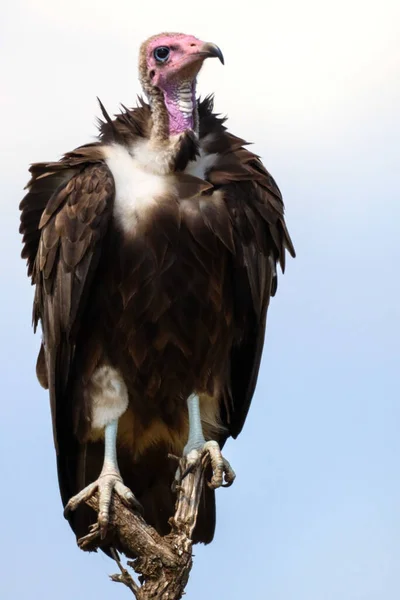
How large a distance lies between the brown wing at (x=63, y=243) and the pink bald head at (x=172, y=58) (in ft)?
1.84

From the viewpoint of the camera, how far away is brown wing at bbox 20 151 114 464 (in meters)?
7.64

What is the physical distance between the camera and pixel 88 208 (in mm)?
7625

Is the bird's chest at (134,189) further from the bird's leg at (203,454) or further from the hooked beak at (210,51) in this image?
the bird's leg at (203,454)

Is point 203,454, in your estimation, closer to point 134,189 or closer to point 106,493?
point 106,493

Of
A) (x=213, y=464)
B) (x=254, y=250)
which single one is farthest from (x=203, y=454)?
(x=254, y=250)

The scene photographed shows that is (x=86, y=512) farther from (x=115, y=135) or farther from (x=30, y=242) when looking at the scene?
(x=115, y=135)

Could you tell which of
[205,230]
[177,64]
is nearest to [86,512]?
[205,230]

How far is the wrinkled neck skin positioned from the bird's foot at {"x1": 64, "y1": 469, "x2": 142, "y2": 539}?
192 centimetres

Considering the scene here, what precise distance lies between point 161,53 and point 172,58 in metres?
0.09

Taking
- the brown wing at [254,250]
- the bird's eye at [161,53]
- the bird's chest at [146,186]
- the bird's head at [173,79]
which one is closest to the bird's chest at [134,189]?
the bird's chest at [146,186]

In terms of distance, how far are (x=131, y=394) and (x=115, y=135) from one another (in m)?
1.47

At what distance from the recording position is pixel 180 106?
7.93 metres

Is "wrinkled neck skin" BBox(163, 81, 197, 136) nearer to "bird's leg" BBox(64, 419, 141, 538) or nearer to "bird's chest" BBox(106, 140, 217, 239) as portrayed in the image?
"bird's chest" BBox(106, 140, 217, 239)

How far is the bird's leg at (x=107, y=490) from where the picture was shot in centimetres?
738
